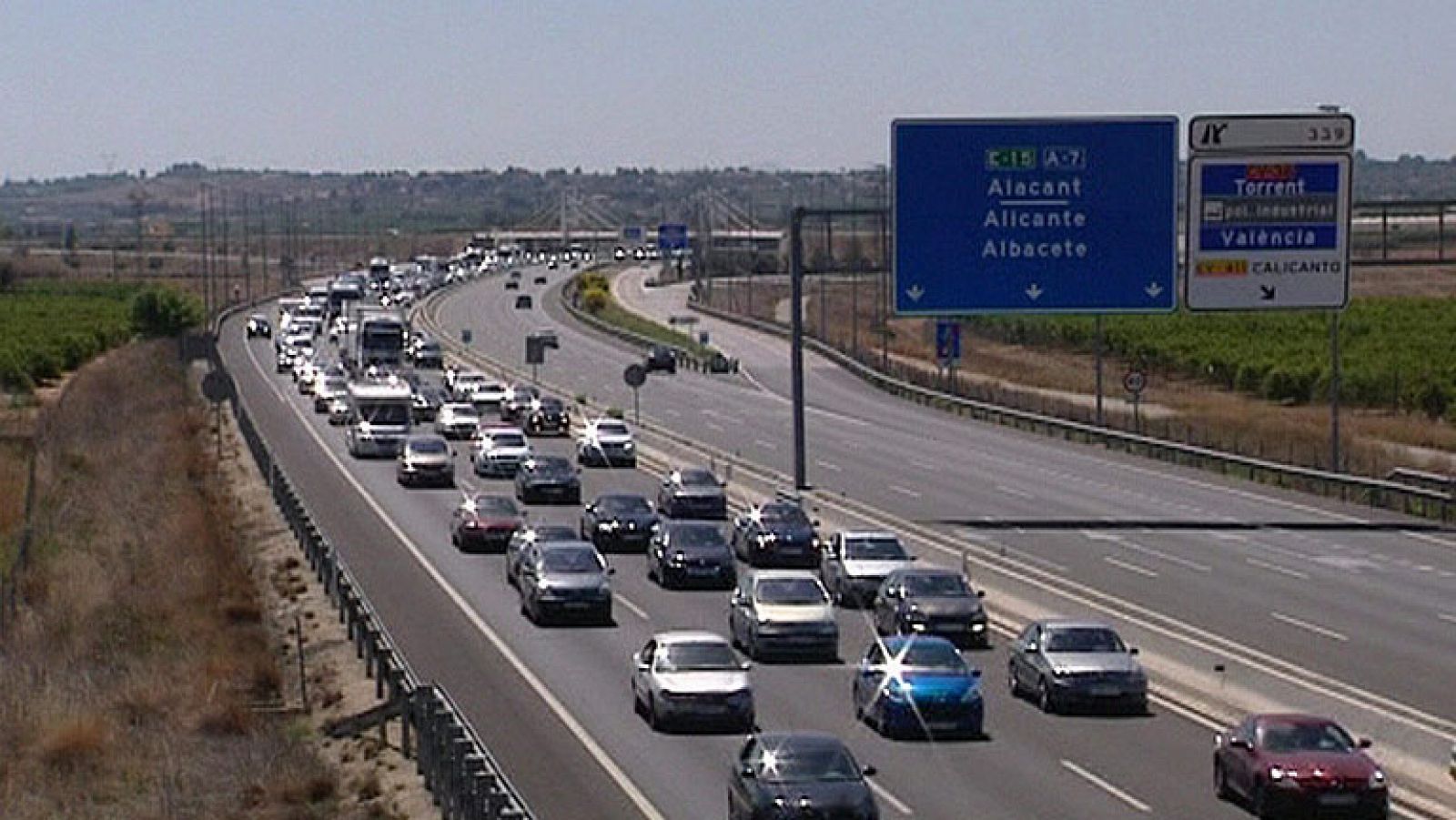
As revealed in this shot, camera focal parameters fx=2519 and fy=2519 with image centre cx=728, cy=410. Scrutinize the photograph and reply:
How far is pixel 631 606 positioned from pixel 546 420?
35.0 meters

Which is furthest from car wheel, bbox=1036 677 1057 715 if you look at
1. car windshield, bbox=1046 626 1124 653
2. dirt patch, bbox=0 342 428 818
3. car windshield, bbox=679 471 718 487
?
car windshield, bbox=679 471 718 487

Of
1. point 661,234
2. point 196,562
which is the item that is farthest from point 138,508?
point 661,234

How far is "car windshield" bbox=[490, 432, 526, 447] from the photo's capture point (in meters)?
62.0

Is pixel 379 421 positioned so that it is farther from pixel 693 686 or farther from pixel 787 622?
pixel 693 686

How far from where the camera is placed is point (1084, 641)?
2941 cm

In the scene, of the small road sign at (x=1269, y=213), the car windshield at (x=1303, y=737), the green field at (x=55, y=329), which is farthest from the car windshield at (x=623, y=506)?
the green field at (x=55, y=329)

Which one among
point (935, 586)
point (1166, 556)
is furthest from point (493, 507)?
point (935, 586)

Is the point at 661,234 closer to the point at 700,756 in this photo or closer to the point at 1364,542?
the point at 1364,542

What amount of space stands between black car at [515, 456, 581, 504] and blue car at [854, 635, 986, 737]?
26831 mm

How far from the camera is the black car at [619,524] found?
46.2 meters

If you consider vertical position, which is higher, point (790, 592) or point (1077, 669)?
point (790, 592)

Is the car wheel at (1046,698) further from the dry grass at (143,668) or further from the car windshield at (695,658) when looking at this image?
the dry grass at (143,668)

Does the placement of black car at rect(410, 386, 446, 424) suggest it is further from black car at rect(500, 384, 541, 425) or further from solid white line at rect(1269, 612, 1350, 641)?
solid white line at rect(1269, 612, 1350, 641)

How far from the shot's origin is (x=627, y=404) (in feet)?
284
